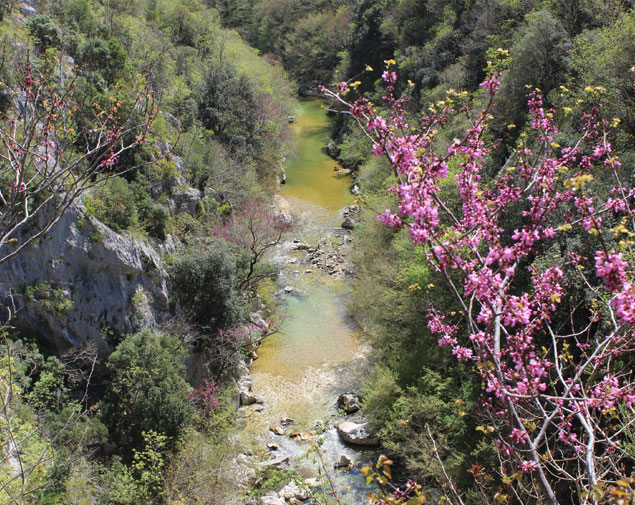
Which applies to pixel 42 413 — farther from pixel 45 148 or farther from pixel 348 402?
pixel 348 402

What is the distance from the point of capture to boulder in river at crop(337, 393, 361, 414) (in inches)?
684

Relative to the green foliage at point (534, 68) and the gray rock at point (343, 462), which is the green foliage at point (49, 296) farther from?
the green foliage at point (534, 68)

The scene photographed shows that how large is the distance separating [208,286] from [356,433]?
7.10 m

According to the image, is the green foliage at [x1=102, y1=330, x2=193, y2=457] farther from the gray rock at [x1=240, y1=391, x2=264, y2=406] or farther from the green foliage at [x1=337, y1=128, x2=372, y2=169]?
the green foliage at [x1=337, y1=128, x2=372, y2=169]

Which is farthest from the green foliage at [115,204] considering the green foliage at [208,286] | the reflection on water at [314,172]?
the reflection on water at [314,172]

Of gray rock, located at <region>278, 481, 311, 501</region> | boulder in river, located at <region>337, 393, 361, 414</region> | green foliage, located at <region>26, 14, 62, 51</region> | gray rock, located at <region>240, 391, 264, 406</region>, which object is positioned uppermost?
green foliage, located at <region>26, 14, 62, 51</region>

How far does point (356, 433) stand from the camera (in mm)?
16062

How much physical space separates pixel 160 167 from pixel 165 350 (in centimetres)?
769

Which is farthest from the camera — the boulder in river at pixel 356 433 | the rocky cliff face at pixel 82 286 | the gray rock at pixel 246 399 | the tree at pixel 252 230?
the tree at pixel 252 230

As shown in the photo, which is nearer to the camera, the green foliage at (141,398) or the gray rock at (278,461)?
the green foliage at (141,398)

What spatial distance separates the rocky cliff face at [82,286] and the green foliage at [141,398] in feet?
4.20

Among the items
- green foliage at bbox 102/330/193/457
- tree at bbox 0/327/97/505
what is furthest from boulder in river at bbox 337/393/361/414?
tree at bbox 0/327/97/505

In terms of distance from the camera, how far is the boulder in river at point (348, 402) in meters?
17.4

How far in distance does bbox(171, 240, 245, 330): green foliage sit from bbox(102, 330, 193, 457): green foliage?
3.31m
